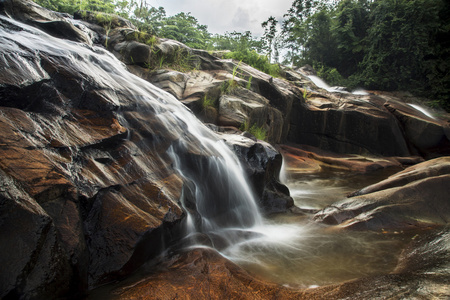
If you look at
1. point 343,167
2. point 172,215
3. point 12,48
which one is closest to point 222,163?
point 172,215

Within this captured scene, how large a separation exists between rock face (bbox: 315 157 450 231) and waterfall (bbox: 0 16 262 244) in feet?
4.62

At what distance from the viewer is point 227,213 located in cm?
428

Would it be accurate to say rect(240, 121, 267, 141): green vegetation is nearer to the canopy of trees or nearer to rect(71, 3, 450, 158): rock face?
rect(71, 3, 450, 158): rock face

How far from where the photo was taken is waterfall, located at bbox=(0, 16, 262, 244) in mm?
3461

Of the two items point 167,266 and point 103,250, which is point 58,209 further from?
point 167,266

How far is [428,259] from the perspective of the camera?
107 inches

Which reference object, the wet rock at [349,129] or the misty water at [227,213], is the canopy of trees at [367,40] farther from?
the misty water at [227,213]

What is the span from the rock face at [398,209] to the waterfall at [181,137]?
1.41m

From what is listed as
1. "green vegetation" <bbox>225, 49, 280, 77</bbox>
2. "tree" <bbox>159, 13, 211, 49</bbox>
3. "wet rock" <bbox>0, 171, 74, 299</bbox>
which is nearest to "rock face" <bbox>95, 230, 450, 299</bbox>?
"wet rock" <bbox>0, 171, 74, 299</bbox>

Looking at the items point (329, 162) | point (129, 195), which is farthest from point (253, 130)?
point (129, 195)

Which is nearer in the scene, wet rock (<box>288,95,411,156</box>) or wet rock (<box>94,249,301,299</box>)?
wet rock (<box>94,249,301,299</box>)

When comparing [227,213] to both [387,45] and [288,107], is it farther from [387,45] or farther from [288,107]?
[387,45]

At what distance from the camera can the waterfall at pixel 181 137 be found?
346cm

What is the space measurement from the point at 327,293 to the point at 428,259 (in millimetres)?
1262
